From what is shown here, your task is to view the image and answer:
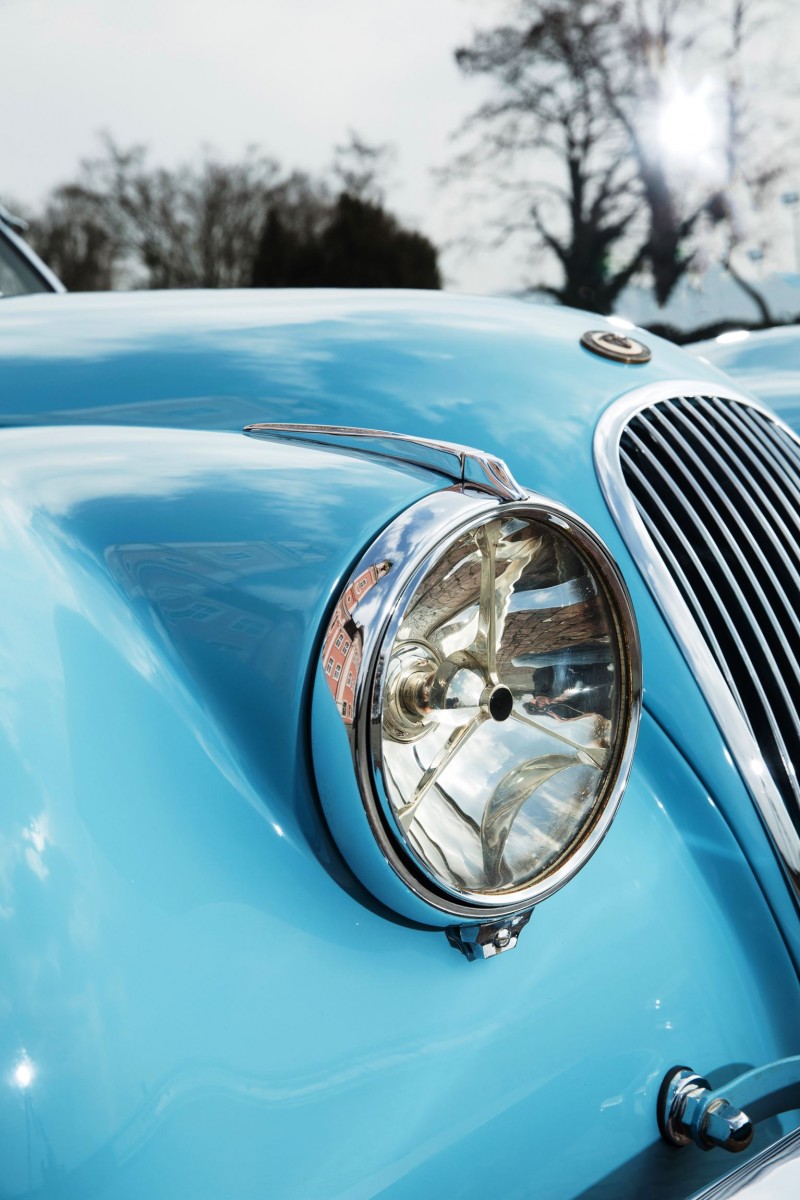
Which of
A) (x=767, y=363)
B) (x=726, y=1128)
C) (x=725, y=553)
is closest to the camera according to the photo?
(x=726, y=1128)

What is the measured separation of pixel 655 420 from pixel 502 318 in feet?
1.03

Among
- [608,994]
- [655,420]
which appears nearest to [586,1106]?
[608,994]

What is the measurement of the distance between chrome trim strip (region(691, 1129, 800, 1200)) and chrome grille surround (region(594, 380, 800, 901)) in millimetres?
454

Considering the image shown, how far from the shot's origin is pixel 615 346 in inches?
71.5

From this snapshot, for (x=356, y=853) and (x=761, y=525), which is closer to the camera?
(x=356, y=853)

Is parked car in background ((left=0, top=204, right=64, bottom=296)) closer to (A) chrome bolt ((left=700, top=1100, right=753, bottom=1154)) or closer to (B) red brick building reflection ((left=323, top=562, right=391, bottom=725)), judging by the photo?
(B) red brick building reflection ((left=323, top=562, right=391, bottom=725))

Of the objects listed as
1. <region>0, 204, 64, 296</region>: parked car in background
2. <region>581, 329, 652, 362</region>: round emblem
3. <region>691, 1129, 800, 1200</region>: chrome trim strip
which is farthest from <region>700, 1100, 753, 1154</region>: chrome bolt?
<region>0, 204, 64, 296</region>: parked car in background

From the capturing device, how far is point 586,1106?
3.72 ft

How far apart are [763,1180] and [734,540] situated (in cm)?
87

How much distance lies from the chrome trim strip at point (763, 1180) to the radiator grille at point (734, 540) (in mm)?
520

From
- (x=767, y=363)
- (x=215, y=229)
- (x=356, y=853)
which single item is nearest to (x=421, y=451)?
(x=356, y=853)

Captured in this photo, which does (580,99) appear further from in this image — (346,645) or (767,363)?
(346,645)

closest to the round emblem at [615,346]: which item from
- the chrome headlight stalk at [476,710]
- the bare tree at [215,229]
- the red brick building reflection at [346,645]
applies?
the chrome headlight stalk at [476,710]

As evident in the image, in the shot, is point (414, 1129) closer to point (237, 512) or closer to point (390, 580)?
point (390, 580)
